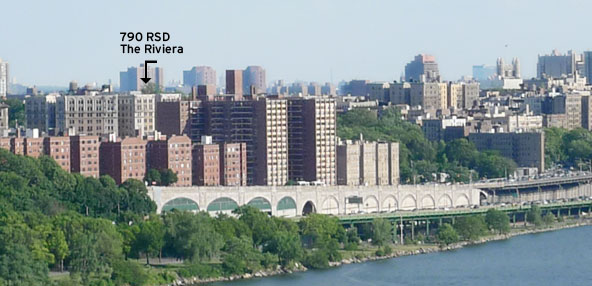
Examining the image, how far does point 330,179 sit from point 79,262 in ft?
55.3

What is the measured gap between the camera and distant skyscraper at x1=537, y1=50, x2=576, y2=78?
351 feet

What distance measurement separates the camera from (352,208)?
4881 centimetres

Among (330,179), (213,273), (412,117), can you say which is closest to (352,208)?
(330,179)

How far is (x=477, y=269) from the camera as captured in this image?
39.7m

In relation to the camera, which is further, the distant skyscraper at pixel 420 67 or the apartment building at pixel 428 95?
the distant skyscraper at pixel 420 67

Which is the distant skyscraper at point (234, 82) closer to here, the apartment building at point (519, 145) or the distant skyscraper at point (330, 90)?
the apartment building at point (519, 145)

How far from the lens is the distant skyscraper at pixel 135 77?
98.4 meters

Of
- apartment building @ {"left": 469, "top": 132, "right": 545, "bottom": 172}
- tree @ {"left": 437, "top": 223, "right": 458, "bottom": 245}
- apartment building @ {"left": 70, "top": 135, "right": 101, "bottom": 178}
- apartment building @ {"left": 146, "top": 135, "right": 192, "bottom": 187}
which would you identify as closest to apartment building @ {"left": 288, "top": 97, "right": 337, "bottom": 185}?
apartment building @ {"left": 146, "top": 135, "right": 192, "bottom": 187}

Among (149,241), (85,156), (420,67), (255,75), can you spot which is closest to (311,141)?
(85,156)

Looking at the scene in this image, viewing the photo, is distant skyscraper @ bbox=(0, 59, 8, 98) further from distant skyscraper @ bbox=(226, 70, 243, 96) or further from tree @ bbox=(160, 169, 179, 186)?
tree @ bbox=(160, 169, 179, 186)

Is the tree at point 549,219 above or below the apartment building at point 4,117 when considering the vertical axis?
below

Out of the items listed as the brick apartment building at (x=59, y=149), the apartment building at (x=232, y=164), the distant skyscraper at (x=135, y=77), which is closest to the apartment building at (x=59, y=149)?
the brick apartment building at (x=59, y=149)

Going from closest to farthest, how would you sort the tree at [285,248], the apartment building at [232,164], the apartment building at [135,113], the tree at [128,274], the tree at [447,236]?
the tree at [128,274]
the tree at [285,248]
the tree at [447,236]
the apartment building at [232,164]
the apartment building at [135,113]

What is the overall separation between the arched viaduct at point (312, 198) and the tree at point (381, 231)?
3.84m
